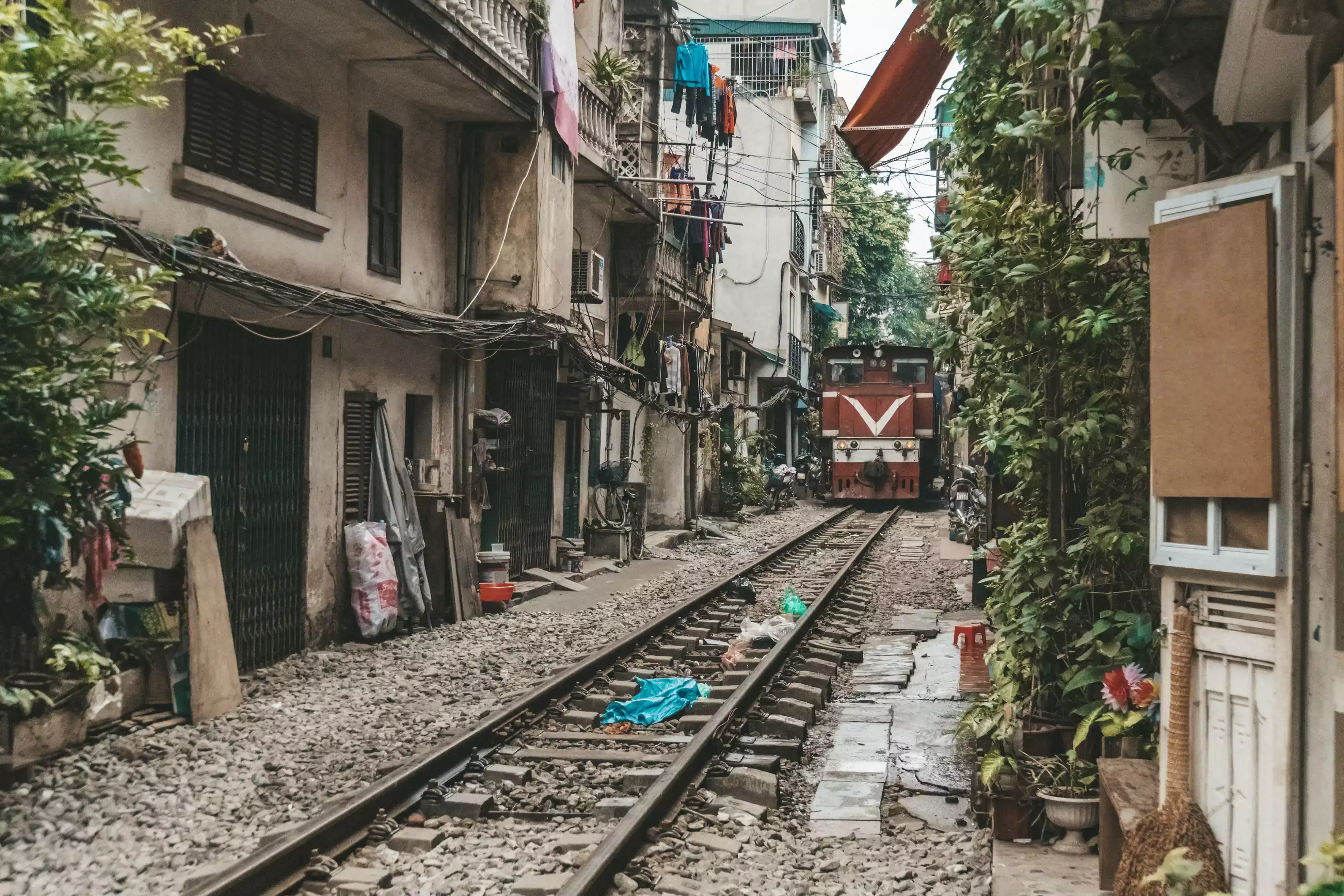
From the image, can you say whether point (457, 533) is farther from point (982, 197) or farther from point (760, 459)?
point (760, 459)

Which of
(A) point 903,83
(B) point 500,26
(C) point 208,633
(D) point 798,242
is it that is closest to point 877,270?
(D) point 798,242

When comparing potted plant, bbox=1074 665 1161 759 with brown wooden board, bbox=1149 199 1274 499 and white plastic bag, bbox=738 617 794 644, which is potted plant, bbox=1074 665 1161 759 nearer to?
brown wooden board, bbox=1149 199 1274 499

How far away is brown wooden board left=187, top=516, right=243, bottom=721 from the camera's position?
307 inches

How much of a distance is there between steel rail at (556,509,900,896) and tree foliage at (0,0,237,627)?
3.05m

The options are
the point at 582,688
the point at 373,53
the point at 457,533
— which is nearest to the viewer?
the point at 582,688

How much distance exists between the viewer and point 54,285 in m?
5.83

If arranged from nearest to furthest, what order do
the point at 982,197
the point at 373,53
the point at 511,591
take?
the point at 982,197
the point at 373,53
the point at 511,591

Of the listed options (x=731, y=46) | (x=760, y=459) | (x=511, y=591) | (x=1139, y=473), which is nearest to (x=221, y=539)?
(x=511, y=591)

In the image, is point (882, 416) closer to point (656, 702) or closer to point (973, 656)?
point (973, 656)

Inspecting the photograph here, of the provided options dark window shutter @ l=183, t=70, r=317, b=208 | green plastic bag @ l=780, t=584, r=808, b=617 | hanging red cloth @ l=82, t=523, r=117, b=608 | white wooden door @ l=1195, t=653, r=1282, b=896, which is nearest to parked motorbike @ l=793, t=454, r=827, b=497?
green plastic bag @ l=780, t=584, r=808, b=617

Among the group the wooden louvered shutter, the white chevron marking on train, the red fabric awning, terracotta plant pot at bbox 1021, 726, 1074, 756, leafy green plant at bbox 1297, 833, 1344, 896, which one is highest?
the red fabric awning

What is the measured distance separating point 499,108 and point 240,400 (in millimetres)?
5101

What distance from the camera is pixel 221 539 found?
9.32 metres

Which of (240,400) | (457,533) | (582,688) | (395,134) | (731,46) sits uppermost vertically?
(731,46)
